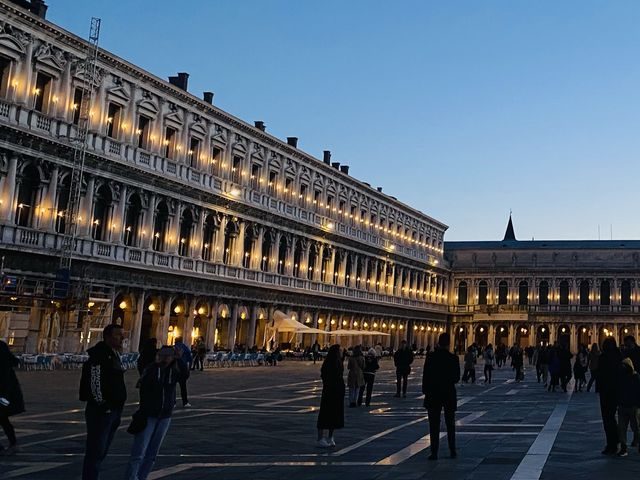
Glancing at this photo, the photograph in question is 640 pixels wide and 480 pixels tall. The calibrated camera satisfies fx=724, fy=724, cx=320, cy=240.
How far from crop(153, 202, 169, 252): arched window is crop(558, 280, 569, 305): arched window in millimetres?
54962

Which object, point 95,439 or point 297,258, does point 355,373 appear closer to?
point 95,439

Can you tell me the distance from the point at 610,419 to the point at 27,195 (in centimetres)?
2587

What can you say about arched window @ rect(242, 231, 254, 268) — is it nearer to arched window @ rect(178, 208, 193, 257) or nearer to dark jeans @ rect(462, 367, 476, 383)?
arched window @ rect(178, 208, 193, 257)

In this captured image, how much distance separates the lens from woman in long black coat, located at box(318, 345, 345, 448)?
1131 cm

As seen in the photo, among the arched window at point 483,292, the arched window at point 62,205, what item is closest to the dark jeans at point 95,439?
the arched window at point 62,205

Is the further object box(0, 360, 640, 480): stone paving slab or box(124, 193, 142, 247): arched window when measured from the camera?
box(124, 193, 142, 247): arched window

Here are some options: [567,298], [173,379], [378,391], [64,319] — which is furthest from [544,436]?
[567,298]

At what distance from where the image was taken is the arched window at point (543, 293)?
80.3m

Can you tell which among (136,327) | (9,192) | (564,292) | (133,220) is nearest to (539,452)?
(9,192)

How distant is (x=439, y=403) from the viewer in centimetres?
1035

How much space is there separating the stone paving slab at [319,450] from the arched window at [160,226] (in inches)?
677

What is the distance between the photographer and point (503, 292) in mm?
81938

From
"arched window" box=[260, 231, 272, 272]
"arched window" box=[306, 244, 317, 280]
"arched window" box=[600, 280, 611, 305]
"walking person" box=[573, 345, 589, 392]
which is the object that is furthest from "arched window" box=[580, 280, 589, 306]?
"walking person" box=[573, 345, 589, 392]

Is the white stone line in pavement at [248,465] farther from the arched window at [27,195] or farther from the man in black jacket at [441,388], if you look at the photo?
the arched window at [27,195]
